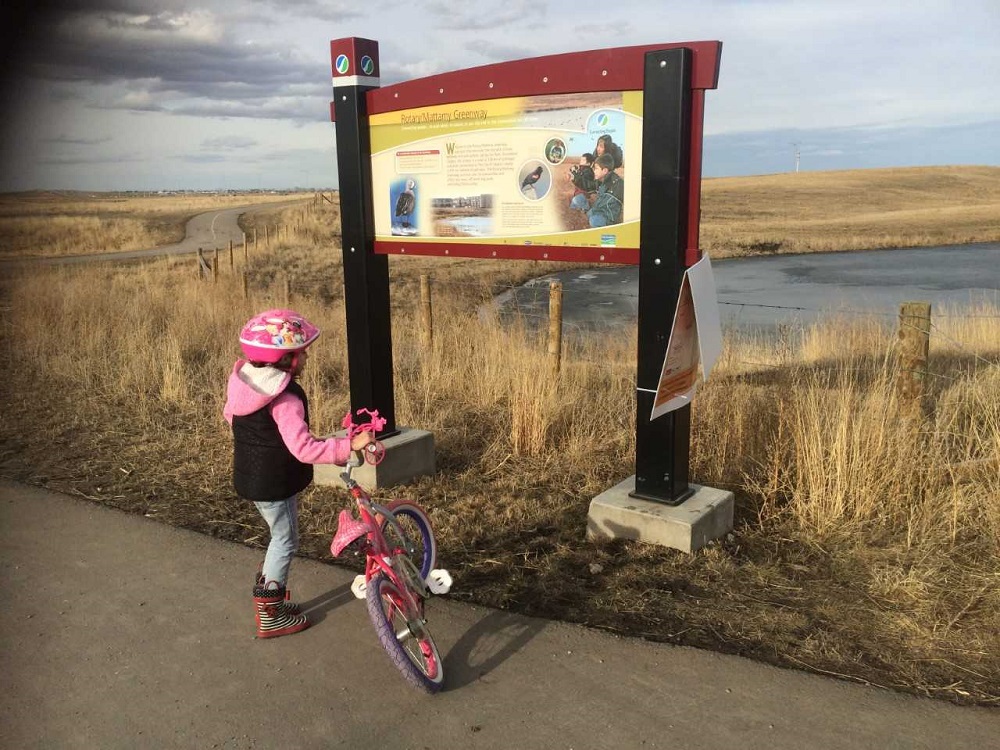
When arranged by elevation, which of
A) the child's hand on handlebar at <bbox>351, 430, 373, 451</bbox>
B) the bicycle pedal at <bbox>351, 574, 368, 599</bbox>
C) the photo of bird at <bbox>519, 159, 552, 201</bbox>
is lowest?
the bicycle pedal at <bbox>351, 574, 368, 599</bbox>

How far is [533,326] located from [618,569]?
931 centimetres

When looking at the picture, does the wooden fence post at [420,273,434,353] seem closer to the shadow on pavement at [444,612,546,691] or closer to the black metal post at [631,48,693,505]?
the black metal post at [631,48,693,505]

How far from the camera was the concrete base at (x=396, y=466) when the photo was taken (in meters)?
5.08

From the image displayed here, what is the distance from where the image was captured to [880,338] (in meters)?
7.89

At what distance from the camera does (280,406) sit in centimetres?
311

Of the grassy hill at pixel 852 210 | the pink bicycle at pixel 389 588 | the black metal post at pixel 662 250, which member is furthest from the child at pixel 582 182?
the grassy hill at pixel 852 210

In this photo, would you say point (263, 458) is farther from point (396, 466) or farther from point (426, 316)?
point (426, 316)

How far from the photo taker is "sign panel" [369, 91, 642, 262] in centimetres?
409

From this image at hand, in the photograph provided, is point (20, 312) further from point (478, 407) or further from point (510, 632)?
point (510, 632)

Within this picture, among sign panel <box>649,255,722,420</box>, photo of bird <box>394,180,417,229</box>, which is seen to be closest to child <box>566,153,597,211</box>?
sign panel <box>649,255,722,420</box>

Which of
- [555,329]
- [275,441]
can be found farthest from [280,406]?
[555,329]

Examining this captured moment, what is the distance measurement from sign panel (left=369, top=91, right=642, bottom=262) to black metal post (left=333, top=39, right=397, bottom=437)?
0.09 meters

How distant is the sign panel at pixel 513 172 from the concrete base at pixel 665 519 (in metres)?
1.26

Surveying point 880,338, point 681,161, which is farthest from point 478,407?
point 880,338
